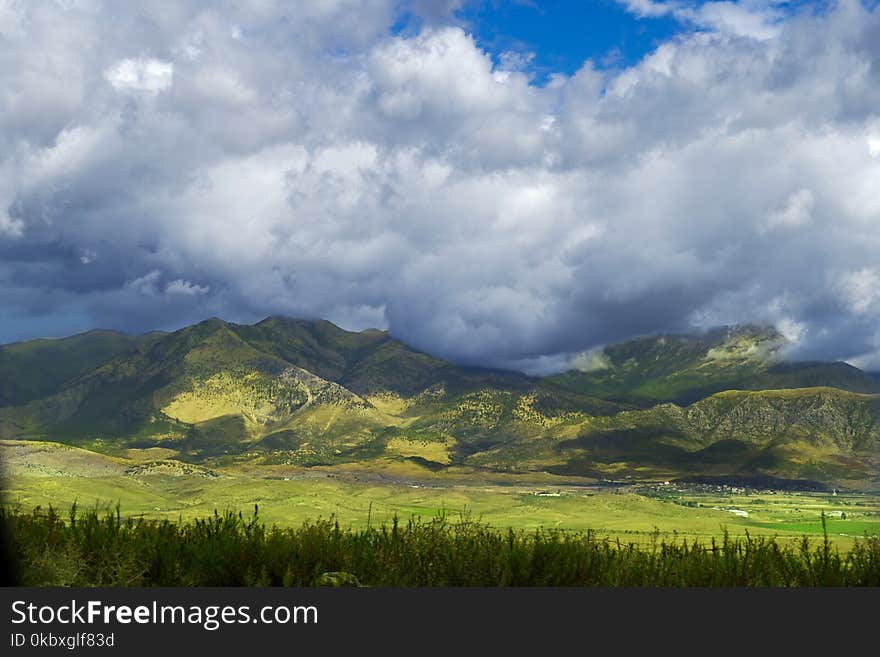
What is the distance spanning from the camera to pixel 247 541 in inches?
729

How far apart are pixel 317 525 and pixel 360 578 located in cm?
309

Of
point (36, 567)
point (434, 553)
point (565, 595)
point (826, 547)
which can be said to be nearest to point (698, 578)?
point (826, 547)

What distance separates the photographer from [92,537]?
19234 mm

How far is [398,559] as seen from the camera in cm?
1866

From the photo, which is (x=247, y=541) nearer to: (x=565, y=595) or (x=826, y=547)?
(x=565, y=595)

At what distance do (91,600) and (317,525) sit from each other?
30.3 ft

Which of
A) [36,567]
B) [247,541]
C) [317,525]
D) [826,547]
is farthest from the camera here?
[317,525]

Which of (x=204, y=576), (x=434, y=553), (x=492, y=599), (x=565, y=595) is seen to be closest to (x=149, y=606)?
(x=492, y=599)

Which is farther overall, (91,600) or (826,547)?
(826,547)

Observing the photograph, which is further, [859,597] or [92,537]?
[92,537]

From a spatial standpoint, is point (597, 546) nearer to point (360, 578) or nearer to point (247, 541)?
point (360, 578)

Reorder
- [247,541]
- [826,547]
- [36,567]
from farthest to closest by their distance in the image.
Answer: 1. [247,541]
2. [826,547]
3. [36,567]

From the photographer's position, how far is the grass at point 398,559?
56.0 ft

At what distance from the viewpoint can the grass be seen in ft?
56.0
